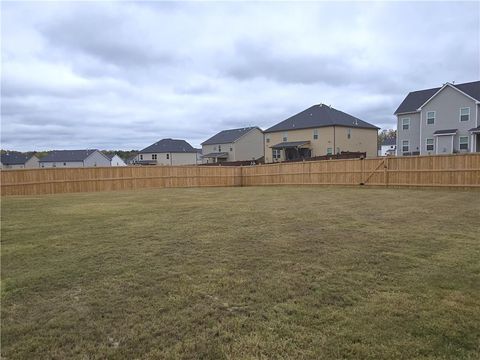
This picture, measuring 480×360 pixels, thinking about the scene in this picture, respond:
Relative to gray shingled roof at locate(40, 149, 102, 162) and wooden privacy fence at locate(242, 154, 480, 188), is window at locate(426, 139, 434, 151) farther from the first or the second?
gray shingled roof at locate(40, 149, 102, 162)

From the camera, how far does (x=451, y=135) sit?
29828mm

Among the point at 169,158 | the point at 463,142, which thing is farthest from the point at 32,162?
the point at 463,142

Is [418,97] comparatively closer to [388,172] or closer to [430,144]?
[430,144]

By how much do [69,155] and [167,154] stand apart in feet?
58.8

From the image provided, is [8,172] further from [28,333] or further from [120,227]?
[28,333]

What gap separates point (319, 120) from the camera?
42219mm

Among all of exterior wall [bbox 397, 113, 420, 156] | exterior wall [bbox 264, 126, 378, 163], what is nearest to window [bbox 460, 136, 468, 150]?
exterior wall [bbox 397, 113, 420, 156]

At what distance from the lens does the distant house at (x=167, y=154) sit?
63188mm

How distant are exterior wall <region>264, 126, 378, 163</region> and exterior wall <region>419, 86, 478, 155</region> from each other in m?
10.7

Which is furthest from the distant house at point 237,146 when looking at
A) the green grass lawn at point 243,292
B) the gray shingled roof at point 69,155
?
the green grass lawn at point 243,292

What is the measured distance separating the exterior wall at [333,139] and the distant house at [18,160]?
48.8m

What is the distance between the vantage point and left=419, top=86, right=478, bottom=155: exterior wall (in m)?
29.2

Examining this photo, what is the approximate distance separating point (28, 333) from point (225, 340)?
65.1 inches

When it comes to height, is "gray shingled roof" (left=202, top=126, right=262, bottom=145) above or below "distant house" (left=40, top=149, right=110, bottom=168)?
above
